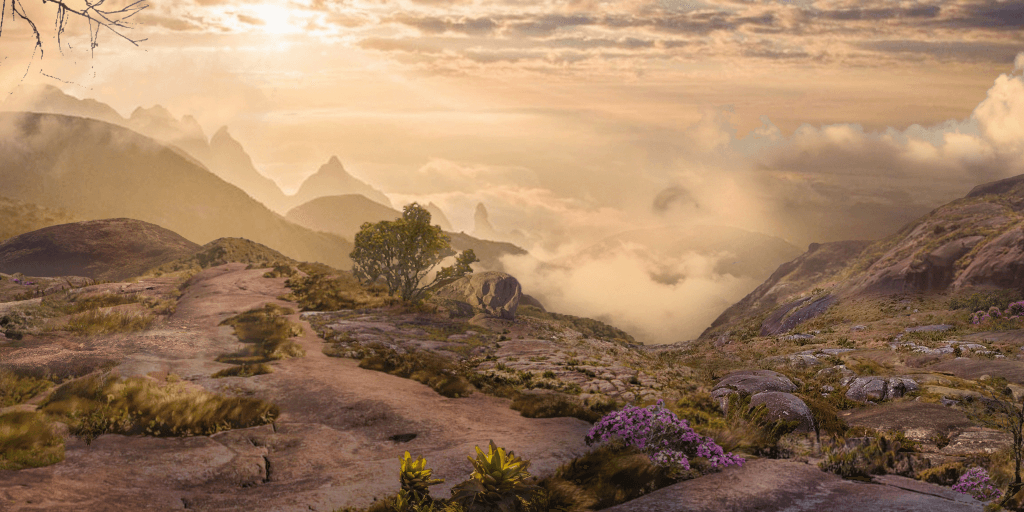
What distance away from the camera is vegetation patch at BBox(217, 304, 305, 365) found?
1842 cm

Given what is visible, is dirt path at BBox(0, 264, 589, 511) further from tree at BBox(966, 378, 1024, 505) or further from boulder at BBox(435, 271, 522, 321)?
boulder at BBox(435, 271, 522, 321)

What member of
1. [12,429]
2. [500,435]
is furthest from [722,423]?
[12,429]

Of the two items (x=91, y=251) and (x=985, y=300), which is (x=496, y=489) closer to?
(x=985, y=300)

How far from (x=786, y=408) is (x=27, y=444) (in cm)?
1568

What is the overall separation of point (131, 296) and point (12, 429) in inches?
1034

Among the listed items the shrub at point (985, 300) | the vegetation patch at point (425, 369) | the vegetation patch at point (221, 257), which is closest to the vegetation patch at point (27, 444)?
the vegetation patch at point (425, 369)

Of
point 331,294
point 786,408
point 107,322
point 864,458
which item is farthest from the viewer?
point 331,294

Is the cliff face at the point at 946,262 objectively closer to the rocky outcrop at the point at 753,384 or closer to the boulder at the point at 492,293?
the boulder at the point at 492,293

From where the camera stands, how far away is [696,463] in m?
10.0

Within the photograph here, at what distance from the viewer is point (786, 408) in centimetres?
1226

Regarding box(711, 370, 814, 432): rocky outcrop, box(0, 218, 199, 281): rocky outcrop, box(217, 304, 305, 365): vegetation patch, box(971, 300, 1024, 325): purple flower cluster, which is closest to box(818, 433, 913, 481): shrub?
box(711, 370, 814, 432): rocky outcrop

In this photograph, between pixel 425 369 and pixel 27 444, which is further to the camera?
pixel 425 369

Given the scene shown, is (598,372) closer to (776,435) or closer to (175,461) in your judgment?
(776,435)

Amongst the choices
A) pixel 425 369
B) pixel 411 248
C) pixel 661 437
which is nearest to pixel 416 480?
pixel 661 437
